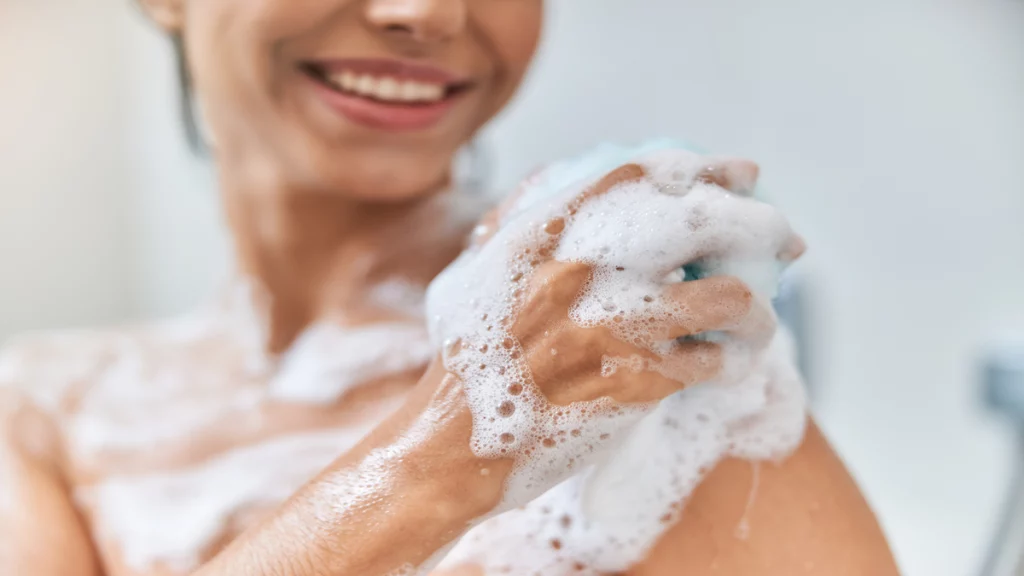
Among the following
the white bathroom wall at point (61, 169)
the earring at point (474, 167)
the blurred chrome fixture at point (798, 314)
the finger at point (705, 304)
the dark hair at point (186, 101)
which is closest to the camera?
the finger at point (705, 304)

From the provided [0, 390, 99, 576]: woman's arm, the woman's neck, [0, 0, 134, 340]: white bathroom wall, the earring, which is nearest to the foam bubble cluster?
the woman's neck

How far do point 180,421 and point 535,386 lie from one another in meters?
0.55

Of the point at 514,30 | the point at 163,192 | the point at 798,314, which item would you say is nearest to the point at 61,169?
the point at 163,192

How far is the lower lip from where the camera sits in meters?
0.68

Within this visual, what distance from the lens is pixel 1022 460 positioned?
108 cm

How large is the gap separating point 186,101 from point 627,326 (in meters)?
0.77

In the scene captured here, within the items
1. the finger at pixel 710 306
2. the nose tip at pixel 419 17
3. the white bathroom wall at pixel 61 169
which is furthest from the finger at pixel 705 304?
the white bathroom wall at pixel 61 169

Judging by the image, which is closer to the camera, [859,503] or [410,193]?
[859,503]

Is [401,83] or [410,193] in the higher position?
[401,83]

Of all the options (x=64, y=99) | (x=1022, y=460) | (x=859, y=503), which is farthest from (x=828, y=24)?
(x=64, y=99)

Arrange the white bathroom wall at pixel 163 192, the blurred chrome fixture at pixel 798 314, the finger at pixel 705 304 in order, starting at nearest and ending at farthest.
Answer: the finger at pixel 705 304, the blurred chrome fixture at pixel 798 314, the white bathroom wall at pixel 163 192

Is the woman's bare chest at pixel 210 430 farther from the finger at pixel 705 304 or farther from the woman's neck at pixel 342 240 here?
the finger at pixel 705 304

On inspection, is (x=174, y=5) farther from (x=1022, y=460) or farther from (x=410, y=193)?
(x=1022, y=460)

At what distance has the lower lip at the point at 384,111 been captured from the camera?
0.68 metres
